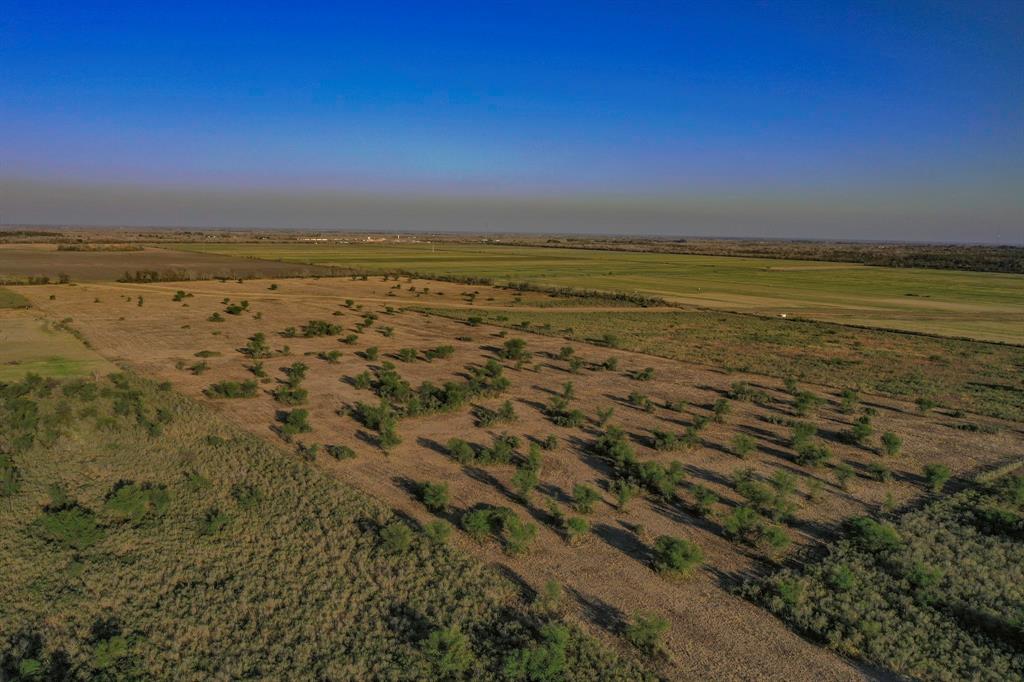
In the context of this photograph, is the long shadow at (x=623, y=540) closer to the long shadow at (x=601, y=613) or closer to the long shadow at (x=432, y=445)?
the long shadow at (x=601, y=613)

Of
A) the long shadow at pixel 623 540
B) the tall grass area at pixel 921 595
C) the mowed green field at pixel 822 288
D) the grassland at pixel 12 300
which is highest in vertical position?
the mowed green field at pixel 822 288

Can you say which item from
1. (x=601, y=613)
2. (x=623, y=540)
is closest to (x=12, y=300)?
(x=623, y=540)

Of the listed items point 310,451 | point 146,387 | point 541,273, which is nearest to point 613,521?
point 310,451

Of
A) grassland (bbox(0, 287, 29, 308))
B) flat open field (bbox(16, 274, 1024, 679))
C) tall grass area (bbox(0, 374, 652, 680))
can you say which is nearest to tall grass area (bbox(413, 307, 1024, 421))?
flat open field (bbox(16, 274, 1024, 679))

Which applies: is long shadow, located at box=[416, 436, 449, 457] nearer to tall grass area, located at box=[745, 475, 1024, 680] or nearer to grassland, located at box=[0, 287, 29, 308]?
tall grass area, located at box=[745, 475, 1024, 680]

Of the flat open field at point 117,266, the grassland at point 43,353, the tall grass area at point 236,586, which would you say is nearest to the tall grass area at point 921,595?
the tall grass area at point 236,586

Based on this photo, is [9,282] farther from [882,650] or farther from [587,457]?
[882,650]
